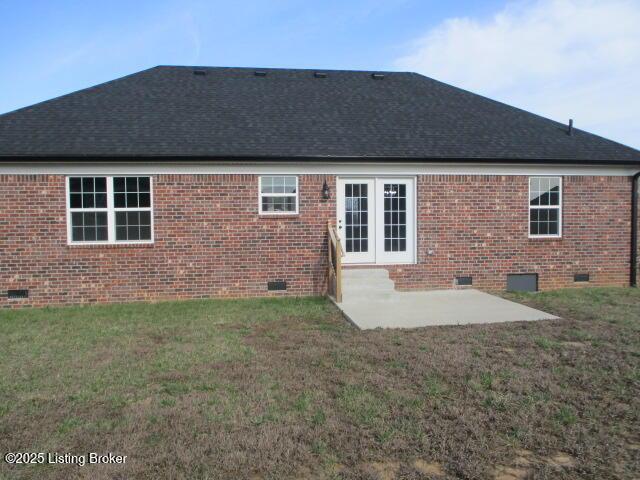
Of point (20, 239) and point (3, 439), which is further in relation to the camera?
point (20, 239)

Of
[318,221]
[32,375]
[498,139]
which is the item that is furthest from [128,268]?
[498,139]

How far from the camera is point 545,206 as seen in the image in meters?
10.9

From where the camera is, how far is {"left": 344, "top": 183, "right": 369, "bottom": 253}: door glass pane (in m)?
10.5

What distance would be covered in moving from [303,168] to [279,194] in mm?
755

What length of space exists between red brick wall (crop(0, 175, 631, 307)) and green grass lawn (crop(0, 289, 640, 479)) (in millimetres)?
2261

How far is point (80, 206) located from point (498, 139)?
9.40 metres

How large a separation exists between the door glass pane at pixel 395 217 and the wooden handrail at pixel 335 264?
4.22 feet

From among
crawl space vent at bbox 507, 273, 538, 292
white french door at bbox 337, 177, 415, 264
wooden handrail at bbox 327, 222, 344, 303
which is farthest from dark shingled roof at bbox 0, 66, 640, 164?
crawl space vent at bbox 507, 273, 538, 292

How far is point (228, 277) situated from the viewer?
9961 millimetres

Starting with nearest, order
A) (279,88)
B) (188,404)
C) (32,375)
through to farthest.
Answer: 1. (188,404)
2. (32,375)
3. (279,88)

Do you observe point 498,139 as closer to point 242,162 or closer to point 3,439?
point 242,162

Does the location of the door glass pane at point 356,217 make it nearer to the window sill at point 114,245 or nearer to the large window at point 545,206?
the large window at point 545,206

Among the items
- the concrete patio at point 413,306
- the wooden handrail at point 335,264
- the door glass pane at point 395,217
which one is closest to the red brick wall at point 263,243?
the wooden handrail at point 335,264

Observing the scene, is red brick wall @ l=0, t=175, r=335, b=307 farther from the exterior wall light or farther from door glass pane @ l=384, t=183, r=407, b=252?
door glass pane @ l=384, t=183, r=407, b=252
